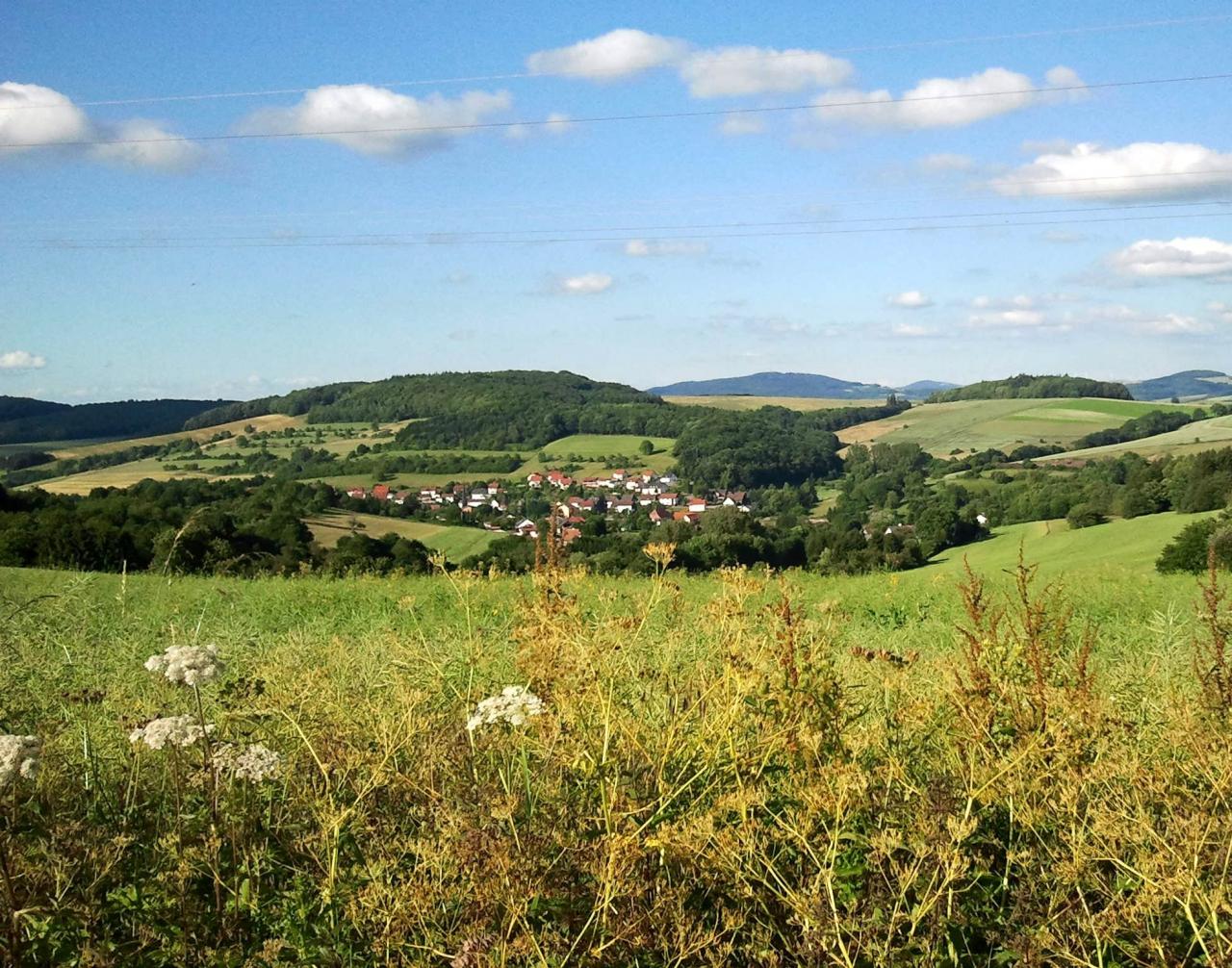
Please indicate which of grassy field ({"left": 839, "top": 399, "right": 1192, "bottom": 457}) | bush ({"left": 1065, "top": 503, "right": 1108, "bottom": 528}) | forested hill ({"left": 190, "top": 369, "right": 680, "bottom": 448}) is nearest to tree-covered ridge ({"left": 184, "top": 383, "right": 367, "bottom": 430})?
forested hill ({"left": 190, "top": 369, "right": 680, "bottom": 448})

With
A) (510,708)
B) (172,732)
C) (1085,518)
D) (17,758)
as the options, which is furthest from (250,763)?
(1085,518)

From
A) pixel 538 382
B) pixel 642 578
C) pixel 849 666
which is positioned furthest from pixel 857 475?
pixel 849 666

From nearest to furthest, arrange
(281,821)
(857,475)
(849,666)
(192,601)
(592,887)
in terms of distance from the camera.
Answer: (592,887)
(281,821)
(849,666)
(192,601)
(857,475)

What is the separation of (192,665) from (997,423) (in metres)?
101

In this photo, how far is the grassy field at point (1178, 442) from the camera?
6209 centimetres

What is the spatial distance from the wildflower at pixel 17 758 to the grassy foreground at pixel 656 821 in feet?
0.50

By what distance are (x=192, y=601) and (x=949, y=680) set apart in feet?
39.7

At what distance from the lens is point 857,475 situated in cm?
7881

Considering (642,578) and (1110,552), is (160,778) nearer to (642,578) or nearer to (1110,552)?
(642,578)

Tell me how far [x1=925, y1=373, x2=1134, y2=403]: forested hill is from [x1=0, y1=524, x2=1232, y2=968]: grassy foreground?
4587 inches

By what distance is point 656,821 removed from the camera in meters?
2.95

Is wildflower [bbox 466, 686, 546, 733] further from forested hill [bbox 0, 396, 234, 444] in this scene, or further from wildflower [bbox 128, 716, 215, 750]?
forested hill [bbox 0, 396, 234, 444]

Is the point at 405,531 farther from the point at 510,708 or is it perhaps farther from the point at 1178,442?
the point at 1178,442

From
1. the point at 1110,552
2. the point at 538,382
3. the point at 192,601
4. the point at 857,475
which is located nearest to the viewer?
the point at 192,601
